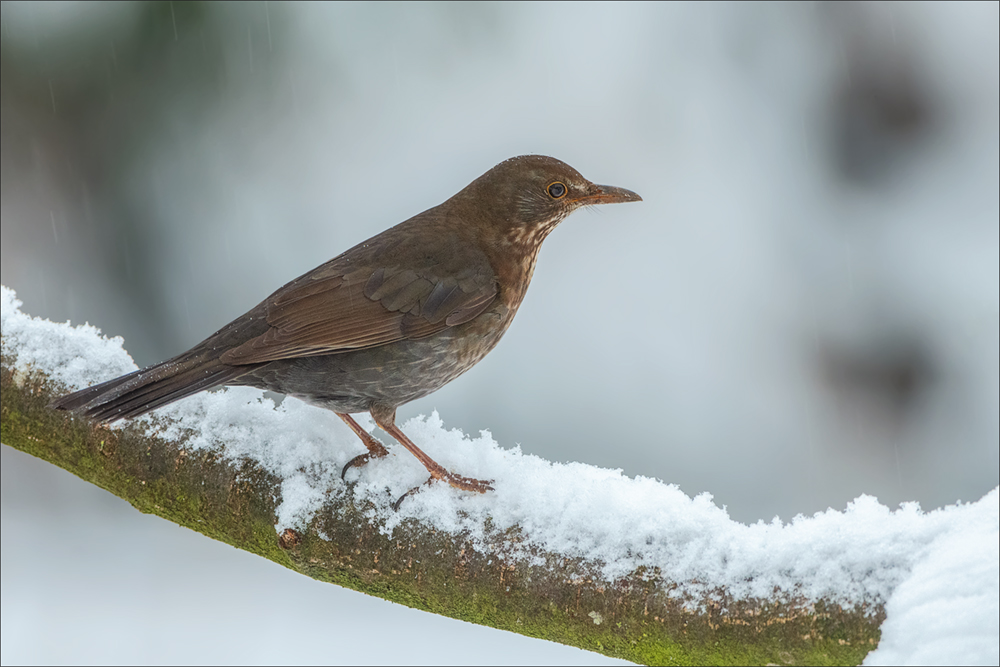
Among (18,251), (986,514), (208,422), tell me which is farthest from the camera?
(18,251)

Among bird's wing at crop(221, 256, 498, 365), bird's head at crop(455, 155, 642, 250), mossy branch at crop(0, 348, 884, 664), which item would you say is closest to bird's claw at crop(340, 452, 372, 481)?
mossy branch at crop(0, 348, 884, 664)

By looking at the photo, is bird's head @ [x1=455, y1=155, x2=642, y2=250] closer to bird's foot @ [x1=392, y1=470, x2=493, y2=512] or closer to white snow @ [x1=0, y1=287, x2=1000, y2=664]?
white snow @ [x1=0, y1=287, x2=1000, y2=664]

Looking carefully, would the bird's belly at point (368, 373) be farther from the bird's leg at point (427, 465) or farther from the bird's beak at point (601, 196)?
the bird's beak at point (601, 196)

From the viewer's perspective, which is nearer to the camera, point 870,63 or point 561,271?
point 870,63

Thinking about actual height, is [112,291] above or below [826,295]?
below

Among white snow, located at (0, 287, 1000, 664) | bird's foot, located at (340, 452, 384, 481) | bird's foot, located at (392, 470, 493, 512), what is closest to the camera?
white snow, located at (0, 287, 1000, 664)

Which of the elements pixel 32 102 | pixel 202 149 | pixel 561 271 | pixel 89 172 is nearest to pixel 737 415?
pixel 561 271

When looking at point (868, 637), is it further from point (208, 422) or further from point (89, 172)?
point (89, 172)

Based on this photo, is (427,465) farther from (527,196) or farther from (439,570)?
(527,196)
